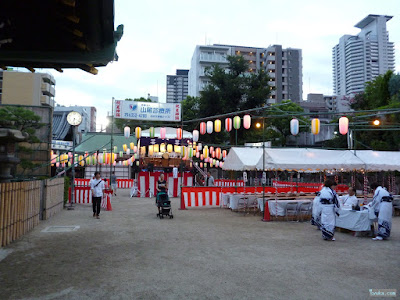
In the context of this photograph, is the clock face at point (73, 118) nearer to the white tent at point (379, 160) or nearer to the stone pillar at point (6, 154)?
Result: the stone pillar at point (6, 154)

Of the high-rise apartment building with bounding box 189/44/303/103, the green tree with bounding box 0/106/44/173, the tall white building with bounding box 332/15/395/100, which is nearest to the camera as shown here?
the green tree with bounding box 0/106/44/173

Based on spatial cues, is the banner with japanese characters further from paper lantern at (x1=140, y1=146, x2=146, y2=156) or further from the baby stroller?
the baby stroller

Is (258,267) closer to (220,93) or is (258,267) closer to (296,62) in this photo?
(220,93)

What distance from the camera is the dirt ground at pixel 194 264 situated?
442cm

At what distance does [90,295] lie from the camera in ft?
13.8

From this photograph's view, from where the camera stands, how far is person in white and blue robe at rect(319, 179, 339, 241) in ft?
27.1

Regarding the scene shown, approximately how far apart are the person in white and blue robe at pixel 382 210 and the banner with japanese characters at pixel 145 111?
49.2 ft

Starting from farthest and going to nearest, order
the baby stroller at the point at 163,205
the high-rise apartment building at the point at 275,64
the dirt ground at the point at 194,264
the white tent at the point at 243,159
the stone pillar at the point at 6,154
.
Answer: the high-rise apartment building at the point at 275,64, the white tent at the point at 243,159, the baby stroller at the point at 163,205, the stone pillar at the point at 6,154, the dirt ground at the point at 194,264

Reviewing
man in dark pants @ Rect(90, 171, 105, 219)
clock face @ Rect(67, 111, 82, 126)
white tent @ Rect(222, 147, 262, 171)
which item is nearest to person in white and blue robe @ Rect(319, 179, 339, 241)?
white tent @ Rect(222, 147, 262, 171)

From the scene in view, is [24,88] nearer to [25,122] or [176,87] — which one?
[25,122]

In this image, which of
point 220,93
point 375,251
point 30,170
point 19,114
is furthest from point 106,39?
point 220,93

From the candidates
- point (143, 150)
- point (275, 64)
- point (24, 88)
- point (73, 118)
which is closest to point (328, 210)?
point (73, 118)

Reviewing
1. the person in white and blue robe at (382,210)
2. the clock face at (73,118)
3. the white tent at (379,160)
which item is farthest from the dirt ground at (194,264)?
the clock face at (73,118)

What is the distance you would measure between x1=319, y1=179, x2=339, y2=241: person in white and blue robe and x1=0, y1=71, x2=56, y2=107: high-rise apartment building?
45228 mm
